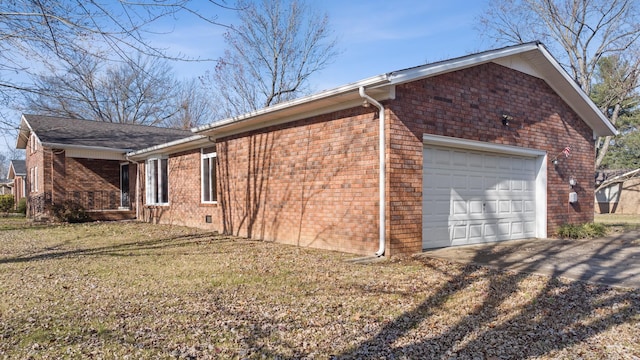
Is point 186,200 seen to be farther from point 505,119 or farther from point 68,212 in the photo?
point 505,119

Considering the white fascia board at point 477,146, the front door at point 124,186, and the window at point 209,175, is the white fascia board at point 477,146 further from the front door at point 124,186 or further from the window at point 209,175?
the front door at point 124,186

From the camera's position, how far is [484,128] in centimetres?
959

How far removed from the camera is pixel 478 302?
5301 millimetres

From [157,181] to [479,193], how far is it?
12.8 m

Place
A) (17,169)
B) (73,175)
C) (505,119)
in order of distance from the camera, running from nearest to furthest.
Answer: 1. (505,119)
2. (73,175)
3. (17,169)

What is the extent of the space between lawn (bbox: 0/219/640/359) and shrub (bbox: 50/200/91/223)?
10.2 m

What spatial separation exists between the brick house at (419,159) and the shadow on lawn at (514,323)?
266 centimetres

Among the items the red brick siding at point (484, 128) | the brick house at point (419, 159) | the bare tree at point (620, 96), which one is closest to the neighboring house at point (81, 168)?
the brick house at point (419, 159)

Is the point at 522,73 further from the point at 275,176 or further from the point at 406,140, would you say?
the point at 275,176

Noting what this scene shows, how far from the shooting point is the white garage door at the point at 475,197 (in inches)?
350

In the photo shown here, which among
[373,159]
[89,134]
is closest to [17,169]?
[89,134]

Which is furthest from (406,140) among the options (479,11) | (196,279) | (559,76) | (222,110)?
(222,110)

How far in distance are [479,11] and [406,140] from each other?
72.2ft

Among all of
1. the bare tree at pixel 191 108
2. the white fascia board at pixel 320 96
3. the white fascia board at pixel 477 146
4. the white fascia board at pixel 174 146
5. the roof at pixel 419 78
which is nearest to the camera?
the white fascia board at pixel 320 96
